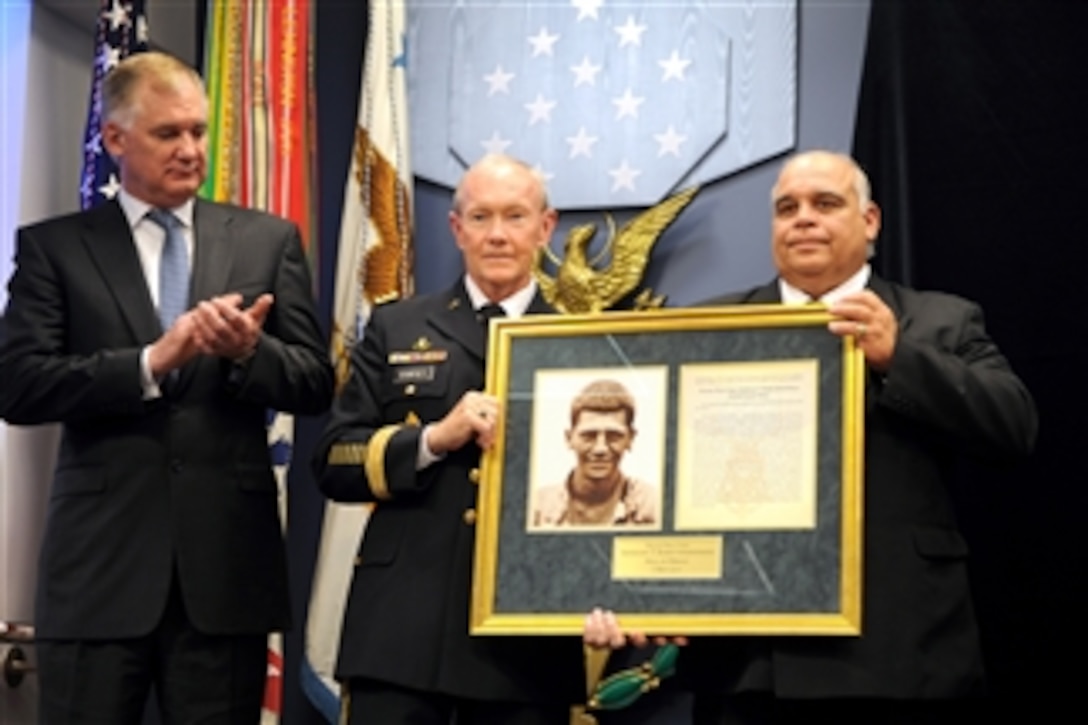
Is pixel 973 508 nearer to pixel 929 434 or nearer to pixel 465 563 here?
pixel 929 434

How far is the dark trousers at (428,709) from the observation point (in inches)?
138

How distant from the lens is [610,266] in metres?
4.83

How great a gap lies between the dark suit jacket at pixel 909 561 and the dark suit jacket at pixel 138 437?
91 cm

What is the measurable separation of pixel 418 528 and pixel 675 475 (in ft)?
1.78

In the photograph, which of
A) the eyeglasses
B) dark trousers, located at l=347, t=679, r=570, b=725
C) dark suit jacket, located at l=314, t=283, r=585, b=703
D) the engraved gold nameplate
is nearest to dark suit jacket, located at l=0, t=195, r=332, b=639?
dark suit jacket, located at l=314, t=283, r=585, b=703

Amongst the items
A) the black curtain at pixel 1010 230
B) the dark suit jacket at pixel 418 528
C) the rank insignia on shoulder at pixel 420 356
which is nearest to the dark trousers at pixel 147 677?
the dark suit jacket at pixel 418 528

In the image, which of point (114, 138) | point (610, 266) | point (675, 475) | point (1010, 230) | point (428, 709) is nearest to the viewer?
point (675, 475)

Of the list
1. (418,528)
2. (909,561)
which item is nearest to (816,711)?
(909,561)

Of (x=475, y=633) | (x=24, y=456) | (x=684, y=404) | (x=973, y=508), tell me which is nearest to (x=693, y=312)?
(x=684, y=404)

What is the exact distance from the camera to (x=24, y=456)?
480 centimetres

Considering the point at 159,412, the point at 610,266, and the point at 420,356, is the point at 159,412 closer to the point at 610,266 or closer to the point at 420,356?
the point at 420,356

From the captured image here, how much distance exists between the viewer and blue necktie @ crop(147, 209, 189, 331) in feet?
12.3

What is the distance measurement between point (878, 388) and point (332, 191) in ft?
7.97

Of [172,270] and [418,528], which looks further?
[172,270]
